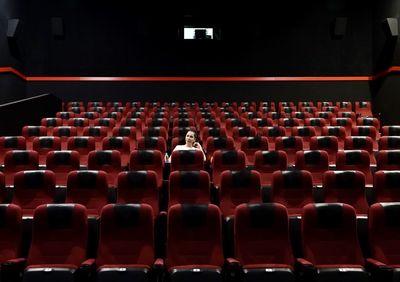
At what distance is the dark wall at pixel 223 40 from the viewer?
36.2 ft

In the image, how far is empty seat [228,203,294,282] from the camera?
2.99 m

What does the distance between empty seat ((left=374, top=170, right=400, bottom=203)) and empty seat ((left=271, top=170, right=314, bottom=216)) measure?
475 millimetres

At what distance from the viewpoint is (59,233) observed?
9.86 feet

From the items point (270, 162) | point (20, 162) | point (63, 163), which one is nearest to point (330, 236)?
point (270, 162)

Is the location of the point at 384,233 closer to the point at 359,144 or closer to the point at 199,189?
the point at 199,189

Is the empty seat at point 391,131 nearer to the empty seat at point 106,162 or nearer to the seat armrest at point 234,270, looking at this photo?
the empty seat at point 106,162

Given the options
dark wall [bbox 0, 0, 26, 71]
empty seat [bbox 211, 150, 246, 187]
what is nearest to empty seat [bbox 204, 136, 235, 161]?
empty seat [bbox 211, 150, 246, 187]

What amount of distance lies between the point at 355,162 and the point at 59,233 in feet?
8.53

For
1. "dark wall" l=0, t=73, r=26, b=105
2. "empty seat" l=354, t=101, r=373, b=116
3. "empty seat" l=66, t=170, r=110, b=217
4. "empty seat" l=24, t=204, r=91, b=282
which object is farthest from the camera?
"empty seat" l=354, t=101, r=373, b=116

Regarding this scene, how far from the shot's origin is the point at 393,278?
265 cm

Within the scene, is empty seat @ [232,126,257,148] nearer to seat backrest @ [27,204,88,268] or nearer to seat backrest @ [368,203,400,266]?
seat backrest @ [368,203,400,266]

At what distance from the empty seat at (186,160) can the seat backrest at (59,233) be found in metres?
1.54

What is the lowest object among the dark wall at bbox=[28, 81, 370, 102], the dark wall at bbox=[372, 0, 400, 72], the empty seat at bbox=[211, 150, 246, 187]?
the empty seat at bbox=[211, 150, 246, 187]

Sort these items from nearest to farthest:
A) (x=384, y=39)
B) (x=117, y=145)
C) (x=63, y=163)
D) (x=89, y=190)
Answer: (x=89, y=190), (x=63, y=163), (x=117, y=145), (x=384, y=39)
